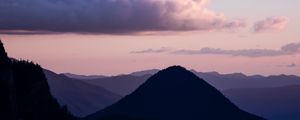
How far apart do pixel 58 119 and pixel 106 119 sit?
40.3 metres

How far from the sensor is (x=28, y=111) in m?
117

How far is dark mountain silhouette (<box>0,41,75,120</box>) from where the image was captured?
339ft

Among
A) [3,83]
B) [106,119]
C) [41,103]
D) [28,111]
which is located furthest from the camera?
[106,119]

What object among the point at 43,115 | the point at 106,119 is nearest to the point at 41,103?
the point at 43,115

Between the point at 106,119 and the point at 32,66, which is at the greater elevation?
the point at 32,66

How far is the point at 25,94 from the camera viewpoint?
118188 millimetres

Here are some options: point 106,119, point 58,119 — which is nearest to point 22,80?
point 58,119

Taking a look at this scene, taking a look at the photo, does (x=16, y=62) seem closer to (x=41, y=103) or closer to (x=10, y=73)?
(x=41, y=103)

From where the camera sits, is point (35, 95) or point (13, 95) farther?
point (35, 95)

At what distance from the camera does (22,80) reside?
393ft

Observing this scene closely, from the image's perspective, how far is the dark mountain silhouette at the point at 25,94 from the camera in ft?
339

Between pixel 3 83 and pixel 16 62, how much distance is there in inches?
768

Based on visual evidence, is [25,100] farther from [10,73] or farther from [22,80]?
[10,73]

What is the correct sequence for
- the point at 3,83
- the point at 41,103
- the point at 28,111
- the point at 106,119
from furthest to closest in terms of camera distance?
1. the point at 106,119
2. the point at 41,103
3. the point at 28,111
4. the point at 3,83
